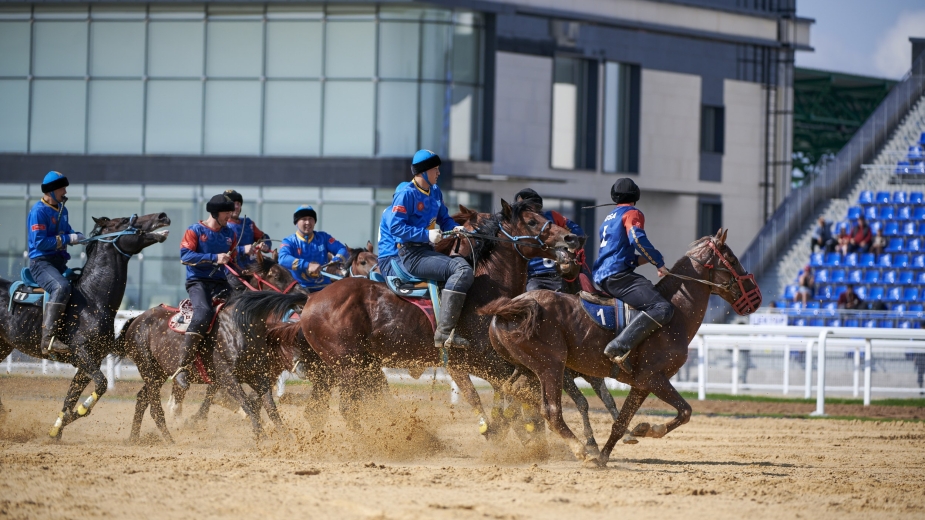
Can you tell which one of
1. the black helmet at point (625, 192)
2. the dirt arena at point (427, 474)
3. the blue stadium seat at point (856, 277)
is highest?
the black helmet at point (625, 192)

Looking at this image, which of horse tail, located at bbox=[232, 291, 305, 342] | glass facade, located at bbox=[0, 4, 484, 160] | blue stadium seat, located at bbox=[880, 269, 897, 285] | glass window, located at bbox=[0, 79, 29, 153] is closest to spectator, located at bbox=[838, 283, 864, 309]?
blue stadium seat, located at bbox=[880, 269, 897, 285]

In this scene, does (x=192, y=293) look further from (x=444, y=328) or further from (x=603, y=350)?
(x=603, y=350)

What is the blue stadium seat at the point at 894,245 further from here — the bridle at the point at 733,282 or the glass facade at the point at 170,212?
the bridle at the point at 733,282

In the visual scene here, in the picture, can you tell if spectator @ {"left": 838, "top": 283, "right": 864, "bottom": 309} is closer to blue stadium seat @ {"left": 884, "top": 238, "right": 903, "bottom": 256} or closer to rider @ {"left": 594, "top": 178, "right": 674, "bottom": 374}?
blue stadium seat @ {"left": 884, "top": 238, "right": 903, "bottom": 256}

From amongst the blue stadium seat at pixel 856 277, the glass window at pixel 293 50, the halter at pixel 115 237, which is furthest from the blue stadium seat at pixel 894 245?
the halter at pixel 115 237

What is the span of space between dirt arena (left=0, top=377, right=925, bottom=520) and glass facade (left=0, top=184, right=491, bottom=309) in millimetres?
14221

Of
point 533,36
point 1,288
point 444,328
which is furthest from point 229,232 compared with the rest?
point 533,36

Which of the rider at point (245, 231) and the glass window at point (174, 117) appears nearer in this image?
the rider at point (245, 231)

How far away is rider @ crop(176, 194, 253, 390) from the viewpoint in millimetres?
10367

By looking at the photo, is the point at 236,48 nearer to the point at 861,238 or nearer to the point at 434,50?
the point at 434,50

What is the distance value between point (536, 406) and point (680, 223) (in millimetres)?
22387

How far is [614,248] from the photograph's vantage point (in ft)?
29.4

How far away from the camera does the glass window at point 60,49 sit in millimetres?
26891

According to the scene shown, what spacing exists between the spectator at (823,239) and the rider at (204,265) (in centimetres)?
1675
